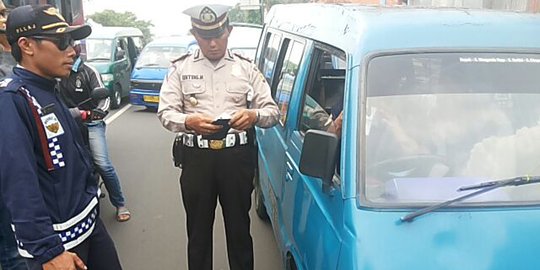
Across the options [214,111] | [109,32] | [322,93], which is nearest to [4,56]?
[214,111]

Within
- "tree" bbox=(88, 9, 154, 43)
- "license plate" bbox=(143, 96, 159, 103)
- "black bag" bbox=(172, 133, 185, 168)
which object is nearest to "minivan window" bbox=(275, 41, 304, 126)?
"black bag" bbox=(172, 133, 185, 168)

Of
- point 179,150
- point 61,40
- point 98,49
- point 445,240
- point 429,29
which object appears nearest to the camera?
point 445,240

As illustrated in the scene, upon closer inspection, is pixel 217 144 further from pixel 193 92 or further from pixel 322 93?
pixel 322 93

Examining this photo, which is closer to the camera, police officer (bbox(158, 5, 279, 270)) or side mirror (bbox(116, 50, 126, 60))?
police officer (bbox(158, 5, 279, 270))

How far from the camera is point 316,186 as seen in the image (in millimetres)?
2480

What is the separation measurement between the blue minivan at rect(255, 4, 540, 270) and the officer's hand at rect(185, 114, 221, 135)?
551 millimetres

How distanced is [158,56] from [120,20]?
195ft

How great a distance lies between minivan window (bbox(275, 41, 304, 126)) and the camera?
3.42 metres

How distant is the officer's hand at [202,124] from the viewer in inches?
107

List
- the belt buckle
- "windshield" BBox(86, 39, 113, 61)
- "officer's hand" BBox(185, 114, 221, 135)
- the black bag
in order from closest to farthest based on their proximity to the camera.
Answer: "officer's hand" BBox(185, 114, 221, 135)
the belt buckle
the black bag
"windshield" BBox(86, 39, 113, 61)

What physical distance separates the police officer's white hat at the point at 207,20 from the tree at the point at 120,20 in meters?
60.4

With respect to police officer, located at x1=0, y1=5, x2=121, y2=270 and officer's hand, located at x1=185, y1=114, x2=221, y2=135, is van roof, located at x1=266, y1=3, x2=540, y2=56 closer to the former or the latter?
officer's hand, located at x1=185, y1=114, x2=221, y2=135

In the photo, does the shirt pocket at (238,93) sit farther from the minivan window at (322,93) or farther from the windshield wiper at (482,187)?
the windshield wiper at (482,187)

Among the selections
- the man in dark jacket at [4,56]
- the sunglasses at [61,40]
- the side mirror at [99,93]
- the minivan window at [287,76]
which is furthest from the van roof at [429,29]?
the side mirror at [99,93]
